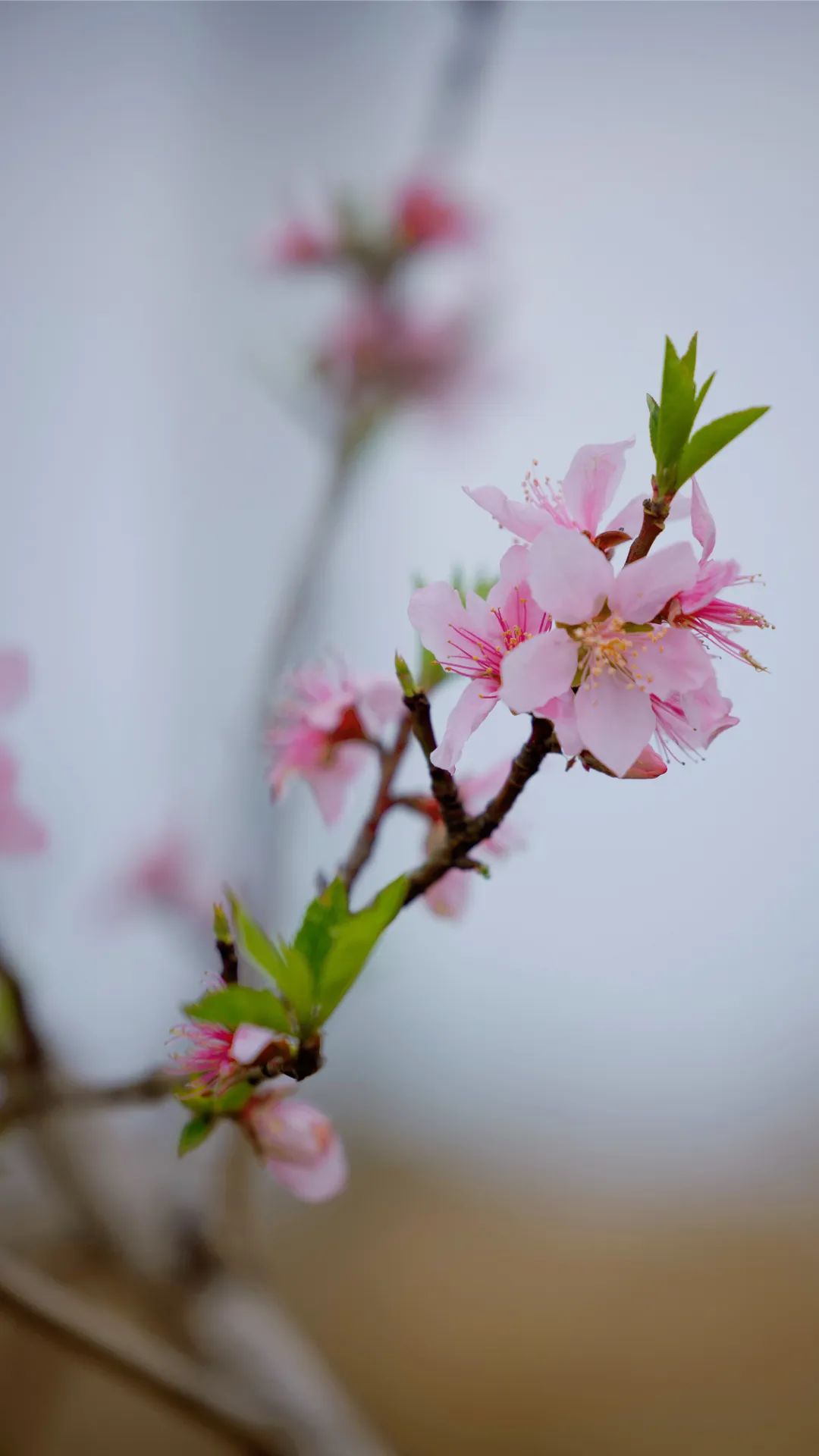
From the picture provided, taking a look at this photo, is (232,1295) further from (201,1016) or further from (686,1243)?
(686,1243)

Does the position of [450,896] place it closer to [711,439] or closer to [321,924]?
[321,924]

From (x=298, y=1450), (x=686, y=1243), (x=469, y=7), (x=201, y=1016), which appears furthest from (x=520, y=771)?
(x=686, y=1243)

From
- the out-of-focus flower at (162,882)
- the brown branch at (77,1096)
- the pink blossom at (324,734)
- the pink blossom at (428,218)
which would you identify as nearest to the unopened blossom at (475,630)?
the pink blossom at (324,734)

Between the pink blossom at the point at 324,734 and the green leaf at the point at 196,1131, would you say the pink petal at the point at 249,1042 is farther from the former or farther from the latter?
the pink blossom at the point at 324,734

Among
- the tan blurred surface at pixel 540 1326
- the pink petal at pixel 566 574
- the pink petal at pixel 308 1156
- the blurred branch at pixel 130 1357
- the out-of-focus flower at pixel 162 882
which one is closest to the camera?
the pink petal at pixel 566 574

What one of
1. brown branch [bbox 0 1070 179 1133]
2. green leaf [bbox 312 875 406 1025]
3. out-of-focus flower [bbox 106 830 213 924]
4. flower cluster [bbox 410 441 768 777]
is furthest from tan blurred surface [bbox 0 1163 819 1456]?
flower cluster [bbox 410 441 768 777]

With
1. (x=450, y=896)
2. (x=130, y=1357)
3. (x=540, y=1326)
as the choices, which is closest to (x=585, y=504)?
(x=450, y=896)
